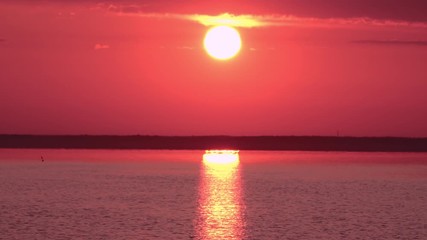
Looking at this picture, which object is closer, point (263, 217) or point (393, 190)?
point (263, 217)

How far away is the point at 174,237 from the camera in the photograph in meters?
75.2

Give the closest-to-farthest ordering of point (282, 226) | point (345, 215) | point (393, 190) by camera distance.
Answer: point (282, 226), point (345, 215), point (393, 190)

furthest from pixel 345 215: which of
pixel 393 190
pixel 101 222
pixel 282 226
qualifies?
pixel 393 190

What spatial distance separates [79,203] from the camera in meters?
114

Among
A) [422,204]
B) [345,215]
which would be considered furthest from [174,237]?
[422,204]

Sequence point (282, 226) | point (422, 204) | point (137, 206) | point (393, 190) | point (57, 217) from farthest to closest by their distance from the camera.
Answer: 1. point (393, 190)
2. point (422, 204)
3. point (137, 206)
4. point (57, 217)
5. point (282, 226)

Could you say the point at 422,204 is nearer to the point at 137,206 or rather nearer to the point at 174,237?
the point at 137,206

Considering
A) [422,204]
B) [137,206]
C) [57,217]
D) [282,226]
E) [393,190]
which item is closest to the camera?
[282,226]

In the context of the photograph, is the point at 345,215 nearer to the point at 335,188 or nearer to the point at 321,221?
the point at 321,221

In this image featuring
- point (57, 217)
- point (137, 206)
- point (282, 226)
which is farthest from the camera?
point (137, 206)

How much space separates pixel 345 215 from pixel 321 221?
351 inches

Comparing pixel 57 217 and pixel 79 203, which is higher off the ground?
pixel 79 203

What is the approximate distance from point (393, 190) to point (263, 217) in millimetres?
60136

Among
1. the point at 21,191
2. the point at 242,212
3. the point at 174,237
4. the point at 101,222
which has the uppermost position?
the point at 21,191
